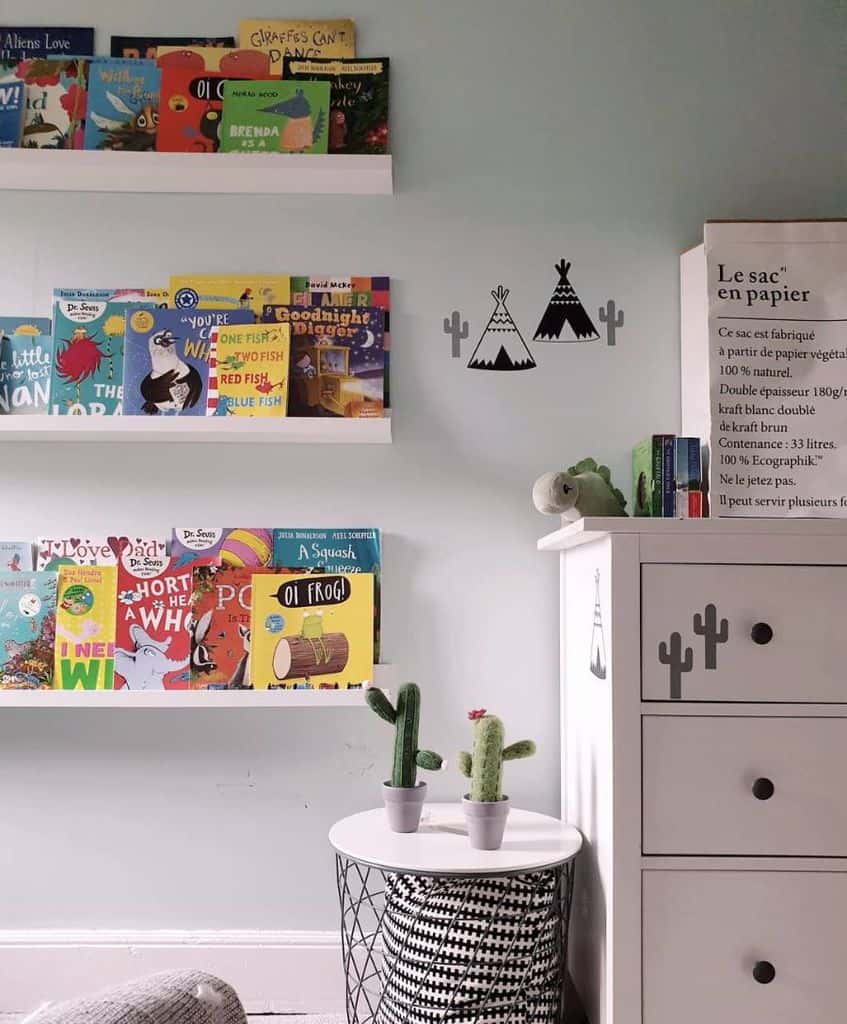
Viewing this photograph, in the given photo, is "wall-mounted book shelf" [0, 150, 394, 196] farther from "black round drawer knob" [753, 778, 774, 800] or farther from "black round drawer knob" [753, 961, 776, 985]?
"black round drawer knob" [753, 961, 776, 985]

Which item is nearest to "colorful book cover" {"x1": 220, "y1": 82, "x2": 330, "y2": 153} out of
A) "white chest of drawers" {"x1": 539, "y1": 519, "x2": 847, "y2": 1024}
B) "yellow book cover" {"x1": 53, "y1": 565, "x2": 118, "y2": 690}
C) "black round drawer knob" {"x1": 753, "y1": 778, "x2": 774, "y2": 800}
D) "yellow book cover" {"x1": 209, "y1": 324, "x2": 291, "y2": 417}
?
"yellow book cover" {"x1": 209, "y1": 324, "x2": 291, "y2": 417}

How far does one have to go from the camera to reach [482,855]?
1469mm

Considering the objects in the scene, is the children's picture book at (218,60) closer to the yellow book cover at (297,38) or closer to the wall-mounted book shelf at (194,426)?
the yellow book cover at (297,38)

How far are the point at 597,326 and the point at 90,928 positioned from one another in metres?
1.53

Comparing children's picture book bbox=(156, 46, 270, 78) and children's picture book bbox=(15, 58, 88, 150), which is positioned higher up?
children's picture book bbox=(156, 46, 270, 78)

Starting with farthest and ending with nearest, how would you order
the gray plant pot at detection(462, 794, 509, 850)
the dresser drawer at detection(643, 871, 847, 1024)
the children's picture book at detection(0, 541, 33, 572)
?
the children's picture book at detection(0, 541, 33, 572) < the gray plant pot at detection(462, 794, 509, 850) < the dresser drawer at detection(643, 871, 847, 1024)

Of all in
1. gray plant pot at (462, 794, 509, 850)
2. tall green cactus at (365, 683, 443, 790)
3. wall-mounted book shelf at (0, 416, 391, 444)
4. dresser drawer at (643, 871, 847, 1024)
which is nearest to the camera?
dresser drawer at (643, 871, 847, 1024)

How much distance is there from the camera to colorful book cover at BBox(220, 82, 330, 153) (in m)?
1.86

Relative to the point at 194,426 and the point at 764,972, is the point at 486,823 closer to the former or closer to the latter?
the point at 764,972

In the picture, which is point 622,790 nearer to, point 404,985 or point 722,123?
point 404,985

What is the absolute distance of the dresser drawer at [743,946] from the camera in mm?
1365

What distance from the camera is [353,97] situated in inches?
74.6

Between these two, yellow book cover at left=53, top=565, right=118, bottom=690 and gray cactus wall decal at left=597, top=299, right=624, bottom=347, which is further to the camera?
gray cactus wall decal at left=597, top=299, right=624, bottom=347

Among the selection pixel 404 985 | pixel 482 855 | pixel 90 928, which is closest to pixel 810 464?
pixel 482 855
